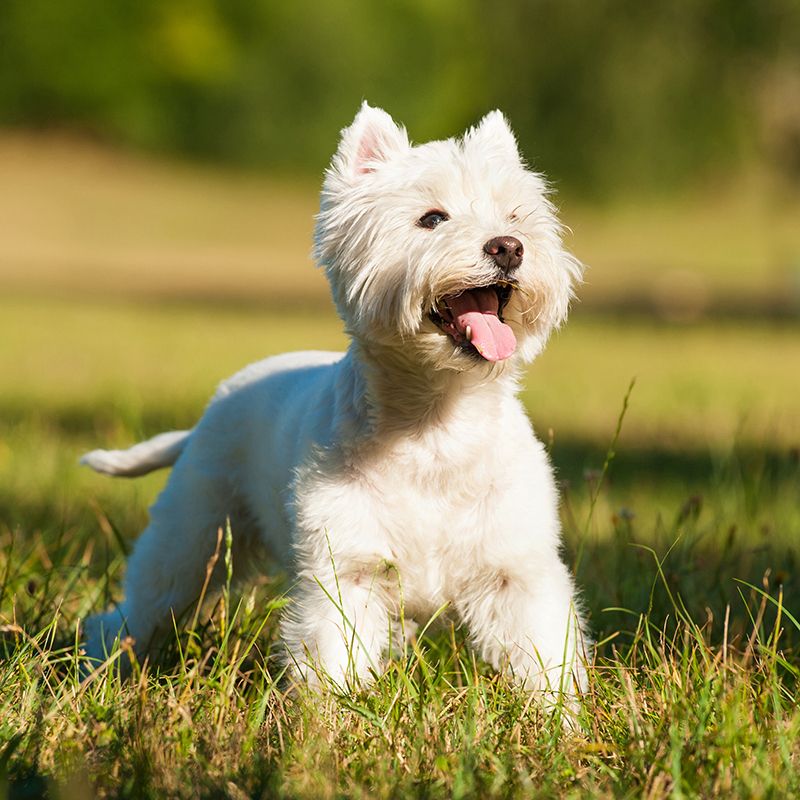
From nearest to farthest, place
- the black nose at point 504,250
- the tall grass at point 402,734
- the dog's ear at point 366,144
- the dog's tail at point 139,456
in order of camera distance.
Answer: the tall grass at point 402,734 → the black nose at point 504,250 → the dog's ear at point 366,144 → the dog's tail at point 139,456

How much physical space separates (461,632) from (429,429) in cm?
74

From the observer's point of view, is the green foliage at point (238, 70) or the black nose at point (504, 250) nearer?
the black nose at point (504, 250)

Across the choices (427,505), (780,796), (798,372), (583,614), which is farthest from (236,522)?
(798,372)

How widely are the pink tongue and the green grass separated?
2.55 feet

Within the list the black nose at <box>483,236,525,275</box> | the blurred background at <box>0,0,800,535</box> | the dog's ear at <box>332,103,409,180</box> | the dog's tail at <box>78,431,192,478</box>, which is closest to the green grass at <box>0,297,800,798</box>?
the blurred background at <box>0,0,800,535</box>

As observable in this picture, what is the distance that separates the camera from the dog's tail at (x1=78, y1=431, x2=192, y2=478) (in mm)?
3953

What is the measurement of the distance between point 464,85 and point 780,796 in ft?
131

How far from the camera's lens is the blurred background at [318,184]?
25.1 ft

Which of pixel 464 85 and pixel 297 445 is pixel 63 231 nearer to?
pixel 464 85

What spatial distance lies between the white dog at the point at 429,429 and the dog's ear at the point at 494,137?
0.02 metres

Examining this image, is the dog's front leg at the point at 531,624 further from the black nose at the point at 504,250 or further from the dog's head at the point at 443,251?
the black nose at the point at 504,250

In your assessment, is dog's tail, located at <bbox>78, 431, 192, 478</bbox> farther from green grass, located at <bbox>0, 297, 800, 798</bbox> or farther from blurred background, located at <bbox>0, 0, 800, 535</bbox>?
blurred background, located at <bbox>0, 0, 800, 535</bbox>

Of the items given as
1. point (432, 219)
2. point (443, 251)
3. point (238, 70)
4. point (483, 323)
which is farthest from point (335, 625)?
point (238, 70)

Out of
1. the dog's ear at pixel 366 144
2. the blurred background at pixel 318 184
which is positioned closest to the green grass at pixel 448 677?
the blurred background at pixel 318 184
